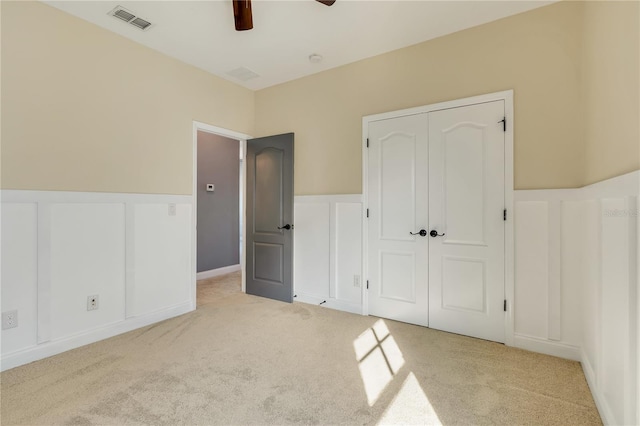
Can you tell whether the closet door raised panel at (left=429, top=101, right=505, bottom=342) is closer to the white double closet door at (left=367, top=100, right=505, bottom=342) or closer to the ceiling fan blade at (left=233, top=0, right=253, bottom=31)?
the white double closet door at (left=367, top=100, right=505, bottom=342)

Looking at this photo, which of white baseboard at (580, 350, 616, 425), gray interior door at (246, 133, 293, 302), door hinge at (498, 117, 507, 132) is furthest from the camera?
gray interior door at (246, 133, 293, 302)

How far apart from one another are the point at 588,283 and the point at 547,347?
27.4 inches

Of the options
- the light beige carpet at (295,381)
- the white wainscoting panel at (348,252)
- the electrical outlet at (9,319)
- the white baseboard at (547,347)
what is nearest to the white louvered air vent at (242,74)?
the white wainscoting panel at (348,252)

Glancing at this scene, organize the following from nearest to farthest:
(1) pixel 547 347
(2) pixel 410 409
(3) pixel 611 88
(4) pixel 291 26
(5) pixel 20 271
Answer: (3) pixel 611 88 < (2) pixel 410 409 < (5) pixel 20 271 < (1) pixel 547 347 < (4) pixel 291 26

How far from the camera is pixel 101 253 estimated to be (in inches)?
108

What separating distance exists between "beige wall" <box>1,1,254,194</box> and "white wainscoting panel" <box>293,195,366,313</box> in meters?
1.48

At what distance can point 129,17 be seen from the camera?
259 cm

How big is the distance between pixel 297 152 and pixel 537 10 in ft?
8.71

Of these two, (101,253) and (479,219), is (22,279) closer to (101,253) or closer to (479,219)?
(101,253)

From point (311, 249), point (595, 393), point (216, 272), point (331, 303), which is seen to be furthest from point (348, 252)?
point (216, 272)

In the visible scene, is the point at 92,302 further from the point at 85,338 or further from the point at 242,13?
the point at 242,13

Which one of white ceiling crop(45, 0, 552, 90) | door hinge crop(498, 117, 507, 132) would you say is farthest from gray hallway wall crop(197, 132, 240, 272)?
door hinge crop(498, 117, 507, 132)

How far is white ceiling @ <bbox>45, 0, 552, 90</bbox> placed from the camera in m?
2.45

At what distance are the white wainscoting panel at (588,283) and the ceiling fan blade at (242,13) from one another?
2408 millimetres
